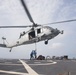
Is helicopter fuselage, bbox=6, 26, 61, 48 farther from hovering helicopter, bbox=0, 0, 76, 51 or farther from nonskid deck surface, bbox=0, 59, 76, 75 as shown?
nonskid deck surface, bbox=0, 59, 76, 75

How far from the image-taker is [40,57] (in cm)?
4553

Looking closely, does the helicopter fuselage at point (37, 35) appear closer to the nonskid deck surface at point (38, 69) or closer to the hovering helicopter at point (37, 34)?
the hovering helicopter at point (37, 34)

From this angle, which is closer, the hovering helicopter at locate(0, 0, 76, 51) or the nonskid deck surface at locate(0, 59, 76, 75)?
the nonskid deck surface at locate(0, 59, 76, 75)

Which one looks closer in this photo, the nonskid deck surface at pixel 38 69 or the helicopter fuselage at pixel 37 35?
the nonskid deck surface at pixel 38 69

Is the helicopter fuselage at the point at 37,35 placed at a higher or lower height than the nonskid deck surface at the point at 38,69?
higher

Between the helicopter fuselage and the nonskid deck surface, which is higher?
the helicopter fuselage

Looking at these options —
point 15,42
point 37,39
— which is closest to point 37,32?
point 37,39

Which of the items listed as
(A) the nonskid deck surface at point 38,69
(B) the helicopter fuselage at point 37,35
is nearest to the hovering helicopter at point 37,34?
(B) the helicopter fuselage at point 37,35

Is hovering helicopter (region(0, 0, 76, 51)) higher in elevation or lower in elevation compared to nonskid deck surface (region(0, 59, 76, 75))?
higher

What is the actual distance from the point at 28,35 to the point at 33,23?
2490 mm

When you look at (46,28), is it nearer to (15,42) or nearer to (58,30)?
(58,30)

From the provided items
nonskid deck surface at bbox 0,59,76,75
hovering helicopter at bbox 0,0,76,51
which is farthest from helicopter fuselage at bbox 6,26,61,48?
nonskid deck surface at bbox 0,59,76,75

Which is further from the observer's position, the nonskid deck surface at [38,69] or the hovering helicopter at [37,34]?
the hovering helicopter at [37,34]

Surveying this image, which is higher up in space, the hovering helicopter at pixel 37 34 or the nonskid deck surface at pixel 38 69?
the hovering helicopter at pixel 37 34
